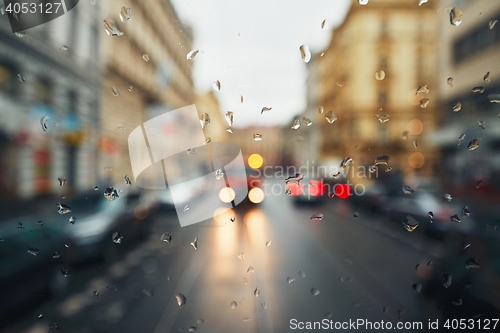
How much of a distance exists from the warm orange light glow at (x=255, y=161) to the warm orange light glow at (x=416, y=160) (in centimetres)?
89

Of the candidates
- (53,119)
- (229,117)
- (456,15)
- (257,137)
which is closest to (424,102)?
(456,15)

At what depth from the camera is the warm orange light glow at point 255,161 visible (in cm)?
154

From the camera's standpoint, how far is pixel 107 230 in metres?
1.67

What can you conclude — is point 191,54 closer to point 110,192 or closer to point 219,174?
point 219,174

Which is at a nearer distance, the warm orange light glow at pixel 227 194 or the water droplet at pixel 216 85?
the water droplet at pixel 216 85

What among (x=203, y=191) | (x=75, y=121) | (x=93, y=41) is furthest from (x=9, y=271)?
(x=93, y=41)

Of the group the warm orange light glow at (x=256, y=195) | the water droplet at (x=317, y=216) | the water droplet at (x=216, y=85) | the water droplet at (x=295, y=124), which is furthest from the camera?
the warm orange light glow at (x=256, y=195)

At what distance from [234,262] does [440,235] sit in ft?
4.10

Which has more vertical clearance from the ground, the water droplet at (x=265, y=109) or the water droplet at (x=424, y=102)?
the water droplet at (x=265, y=109)

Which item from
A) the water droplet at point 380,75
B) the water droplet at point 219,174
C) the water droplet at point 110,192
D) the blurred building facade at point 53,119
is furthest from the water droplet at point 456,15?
the water droplet at point 110,192

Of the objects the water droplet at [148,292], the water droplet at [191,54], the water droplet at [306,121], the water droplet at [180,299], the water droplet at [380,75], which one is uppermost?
the water droplet at [191,54]

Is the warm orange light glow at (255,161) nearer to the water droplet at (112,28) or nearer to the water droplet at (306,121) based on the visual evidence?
the water droplet at (306,121)

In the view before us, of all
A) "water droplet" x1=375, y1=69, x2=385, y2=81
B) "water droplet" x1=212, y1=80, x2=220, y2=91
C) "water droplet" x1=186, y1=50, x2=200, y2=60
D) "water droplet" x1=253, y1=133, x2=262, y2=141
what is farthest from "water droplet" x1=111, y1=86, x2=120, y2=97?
"water droplet" x1=375, y1=69, x2=385, y2=81

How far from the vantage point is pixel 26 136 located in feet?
4.67
